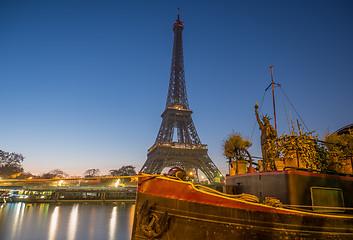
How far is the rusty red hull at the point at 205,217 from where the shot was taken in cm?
486

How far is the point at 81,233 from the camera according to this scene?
A: 627 inches

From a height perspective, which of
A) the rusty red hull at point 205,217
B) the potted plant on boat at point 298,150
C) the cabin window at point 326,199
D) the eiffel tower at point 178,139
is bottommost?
the rusty red hull at point 205,217

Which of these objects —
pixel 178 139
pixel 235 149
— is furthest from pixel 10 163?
pixel 235 149

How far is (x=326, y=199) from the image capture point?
235 inches

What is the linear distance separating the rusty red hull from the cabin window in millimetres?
895

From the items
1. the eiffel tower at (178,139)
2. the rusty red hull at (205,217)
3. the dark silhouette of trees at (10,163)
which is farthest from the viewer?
the dark silhouette of trees at (10,163)

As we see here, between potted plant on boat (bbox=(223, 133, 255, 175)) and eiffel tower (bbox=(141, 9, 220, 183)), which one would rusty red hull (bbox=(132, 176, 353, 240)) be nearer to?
potted plant on boat (bbox=(223, 133, 255, 175))

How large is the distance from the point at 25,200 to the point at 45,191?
25.4ft

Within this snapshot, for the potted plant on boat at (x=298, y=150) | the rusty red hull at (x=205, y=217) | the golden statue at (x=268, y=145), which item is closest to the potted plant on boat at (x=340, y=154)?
the potted plant on boat at (x=298, y=150)

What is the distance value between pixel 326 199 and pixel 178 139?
52348 mm

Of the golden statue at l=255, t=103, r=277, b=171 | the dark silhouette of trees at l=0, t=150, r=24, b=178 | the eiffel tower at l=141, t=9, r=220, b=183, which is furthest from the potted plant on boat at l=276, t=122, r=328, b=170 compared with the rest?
the dark silhouette of trees at l=0, t=150, r=24, b=178

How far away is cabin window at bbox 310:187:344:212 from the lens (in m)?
5.76

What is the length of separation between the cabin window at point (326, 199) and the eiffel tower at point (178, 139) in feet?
121

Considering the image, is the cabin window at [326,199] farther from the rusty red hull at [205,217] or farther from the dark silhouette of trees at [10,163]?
the dark silhouette of trees at [10,163]
